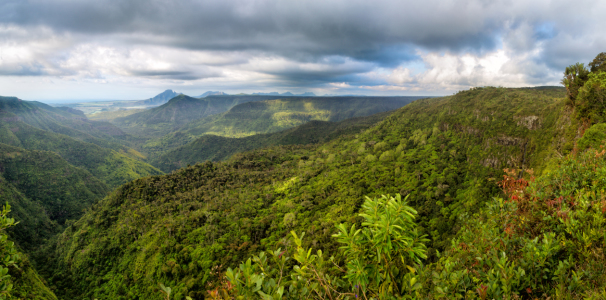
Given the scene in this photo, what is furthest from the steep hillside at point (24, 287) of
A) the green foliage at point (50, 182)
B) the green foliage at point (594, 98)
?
the green foliage at point (50, 182)

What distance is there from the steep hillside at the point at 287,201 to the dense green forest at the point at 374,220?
49cm

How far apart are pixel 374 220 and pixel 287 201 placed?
237ft

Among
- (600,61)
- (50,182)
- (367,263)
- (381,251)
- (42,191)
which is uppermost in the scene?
(600,61)

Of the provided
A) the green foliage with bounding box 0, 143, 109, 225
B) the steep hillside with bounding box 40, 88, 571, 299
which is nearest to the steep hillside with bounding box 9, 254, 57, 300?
the steep hillside with bounding box 40, 88, 571, 299

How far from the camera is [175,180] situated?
330ft

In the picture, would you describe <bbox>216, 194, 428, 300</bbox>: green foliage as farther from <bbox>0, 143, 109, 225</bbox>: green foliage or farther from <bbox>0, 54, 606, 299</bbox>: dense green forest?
<bbox>0, 143, 109, 225</bbox>: green foliage

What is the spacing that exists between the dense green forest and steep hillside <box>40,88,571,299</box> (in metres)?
0.49

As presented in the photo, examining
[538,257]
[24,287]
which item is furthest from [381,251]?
[24,287]

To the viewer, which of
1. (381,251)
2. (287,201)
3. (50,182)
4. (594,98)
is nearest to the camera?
(381,251)

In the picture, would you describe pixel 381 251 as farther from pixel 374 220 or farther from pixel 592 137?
pixel 592 137

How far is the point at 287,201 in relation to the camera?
74.5 m

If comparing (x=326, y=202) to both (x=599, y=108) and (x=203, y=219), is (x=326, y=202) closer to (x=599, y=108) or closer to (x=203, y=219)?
(x=203, y=219)

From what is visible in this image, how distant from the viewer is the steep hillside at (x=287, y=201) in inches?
1989

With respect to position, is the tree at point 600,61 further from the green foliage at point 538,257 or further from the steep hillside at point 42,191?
the steep hillside at point 42,191
